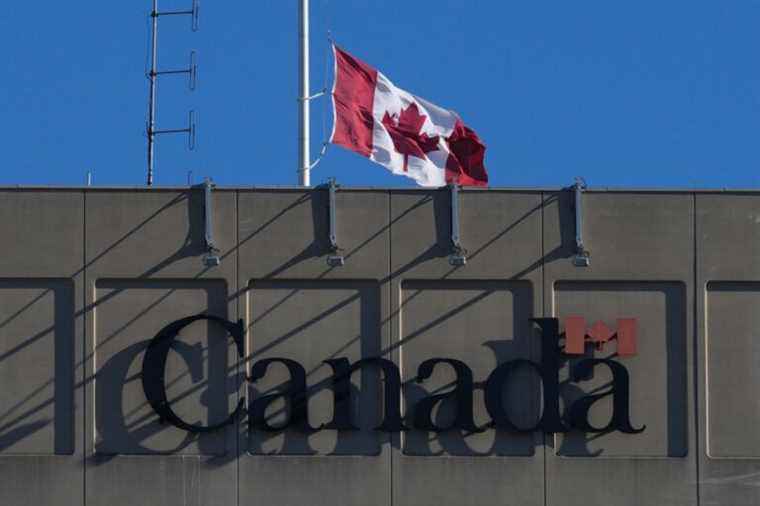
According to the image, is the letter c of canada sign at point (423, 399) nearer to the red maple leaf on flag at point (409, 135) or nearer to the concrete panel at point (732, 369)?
the concrete panel at point (732, 369)

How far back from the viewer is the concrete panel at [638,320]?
3378 centimetres

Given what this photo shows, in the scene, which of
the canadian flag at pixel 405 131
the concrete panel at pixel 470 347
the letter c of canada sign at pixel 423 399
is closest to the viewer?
the letter c of canada sign at pixel 423 399

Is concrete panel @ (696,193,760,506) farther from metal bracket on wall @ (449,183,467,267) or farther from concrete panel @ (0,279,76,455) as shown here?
concrete panel @ (0,279,76,455)

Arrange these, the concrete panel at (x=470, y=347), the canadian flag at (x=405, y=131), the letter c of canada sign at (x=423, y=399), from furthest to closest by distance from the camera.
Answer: the canadian flag at (x=405, y=131) < the concrete panel at (x=470, y=347) < the letter c of canada sign at (x=423, y=399)

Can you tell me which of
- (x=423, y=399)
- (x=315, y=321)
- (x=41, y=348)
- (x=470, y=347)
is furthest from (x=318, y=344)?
(x=41, y=348)

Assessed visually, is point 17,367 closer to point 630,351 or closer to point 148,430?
point 148,430

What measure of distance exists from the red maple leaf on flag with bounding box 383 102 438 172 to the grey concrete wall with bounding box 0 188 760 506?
3.30m

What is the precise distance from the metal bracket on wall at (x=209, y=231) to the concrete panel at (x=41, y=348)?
196 centimetres

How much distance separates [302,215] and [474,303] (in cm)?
304

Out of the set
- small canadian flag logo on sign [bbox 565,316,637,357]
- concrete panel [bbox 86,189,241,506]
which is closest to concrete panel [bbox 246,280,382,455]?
concrete panel [bbox 86,189,241,506]

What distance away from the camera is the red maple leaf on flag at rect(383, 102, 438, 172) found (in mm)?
37281

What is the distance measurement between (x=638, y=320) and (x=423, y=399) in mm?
3608

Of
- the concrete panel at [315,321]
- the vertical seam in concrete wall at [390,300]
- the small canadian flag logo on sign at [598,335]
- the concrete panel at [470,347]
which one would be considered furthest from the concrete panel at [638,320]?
the concrete panel at [315,321]

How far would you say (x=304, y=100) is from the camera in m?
37.2
